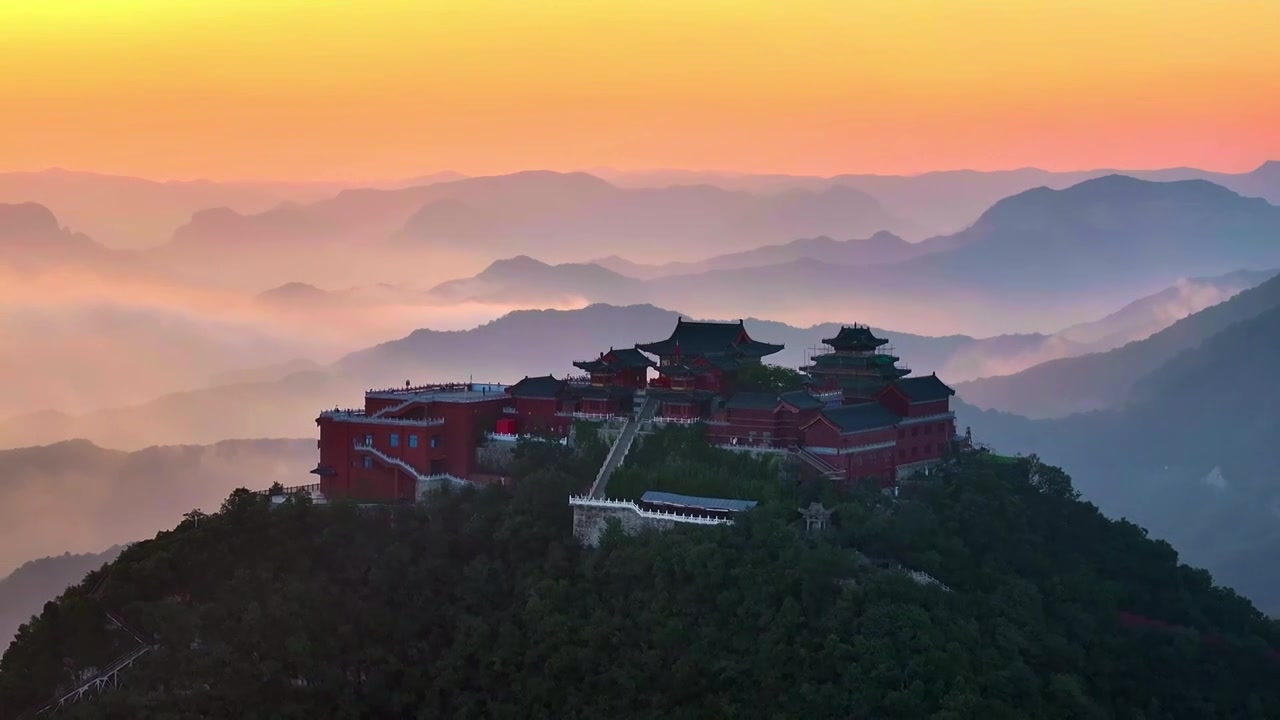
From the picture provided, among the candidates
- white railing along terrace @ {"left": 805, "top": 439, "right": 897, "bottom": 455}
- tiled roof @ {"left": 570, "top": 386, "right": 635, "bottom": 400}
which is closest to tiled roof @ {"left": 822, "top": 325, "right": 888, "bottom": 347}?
white railing along terrace @ {"left": 805, "top": 439, "right": 897, "bottom": 455}

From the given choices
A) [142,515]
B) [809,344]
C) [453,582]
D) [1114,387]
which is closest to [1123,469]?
[1114,387]

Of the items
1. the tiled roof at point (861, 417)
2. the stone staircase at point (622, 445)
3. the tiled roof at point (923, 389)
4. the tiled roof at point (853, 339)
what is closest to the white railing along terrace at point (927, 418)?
the tiled roof at point (861, 417)

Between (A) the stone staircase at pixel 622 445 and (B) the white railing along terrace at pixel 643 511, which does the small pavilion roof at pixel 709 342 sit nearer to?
(A) the stone staircase at pixel 622 445

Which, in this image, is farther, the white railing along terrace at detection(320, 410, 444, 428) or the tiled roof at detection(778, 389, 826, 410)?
the white railing along terrace at detection(320, 410, 444, 428)

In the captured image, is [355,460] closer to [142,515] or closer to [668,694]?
[668,694]

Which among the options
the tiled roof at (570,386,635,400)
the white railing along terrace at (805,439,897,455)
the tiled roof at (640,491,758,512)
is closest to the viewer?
the tiled roof at (640,491,758,512)

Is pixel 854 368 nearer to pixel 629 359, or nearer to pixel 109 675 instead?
pixel 629 359

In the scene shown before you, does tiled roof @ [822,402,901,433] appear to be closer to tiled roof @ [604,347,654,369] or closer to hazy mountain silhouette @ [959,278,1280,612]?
tiled roof @ [604,347,654,369]
